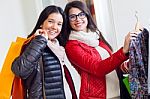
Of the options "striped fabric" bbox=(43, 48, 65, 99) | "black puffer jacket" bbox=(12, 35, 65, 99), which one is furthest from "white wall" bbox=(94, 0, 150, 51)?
"black puffer jacket" bbox=(12, 35, 65, 99)

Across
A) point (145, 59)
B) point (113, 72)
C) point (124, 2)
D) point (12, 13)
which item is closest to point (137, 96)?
point (145, 59)

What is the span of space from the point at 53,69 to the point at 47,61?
53 millimetres

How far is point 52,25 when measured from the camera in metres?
1.47

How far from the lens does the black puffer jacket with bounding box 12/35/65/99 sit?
1.24 m

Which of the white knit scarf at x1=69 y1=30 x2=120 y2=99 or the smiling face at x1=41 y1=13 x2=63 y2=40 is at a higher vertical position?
the smiling face at x1=41 y1=13 x2=63 y2=40

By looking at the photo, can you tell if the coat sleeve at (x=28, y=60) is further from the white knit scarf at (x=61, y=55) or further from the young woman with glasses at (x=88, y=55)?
the young woman with glasses at (x=88, y=55)

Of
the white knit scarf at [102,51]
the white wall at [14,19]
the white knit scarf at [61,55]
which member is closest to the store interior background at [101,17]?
the white wall at [14,19]

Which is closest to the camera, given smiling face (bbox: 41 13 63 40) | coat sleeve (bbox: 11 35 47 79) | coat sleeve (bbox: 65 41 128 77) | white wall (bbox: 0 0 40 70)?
coat sleeve (bbox: 11 35 47 79)

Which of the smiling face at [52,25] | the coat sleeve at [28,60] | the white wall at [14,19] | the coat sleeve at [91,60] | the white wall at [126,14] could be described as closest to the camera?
the coat sleeve at [28,60]

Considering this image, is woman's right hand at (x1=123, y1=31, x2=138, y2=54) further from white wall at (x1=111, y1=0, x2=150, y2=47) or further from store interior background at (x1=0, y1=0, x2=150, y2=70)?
white wall at (x1=111, y1=0, x2=150, y2=47)

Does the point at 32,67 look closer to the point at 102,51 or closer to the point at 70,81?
the point at 70,81

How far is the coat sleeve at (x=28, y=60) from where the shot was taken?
124cm

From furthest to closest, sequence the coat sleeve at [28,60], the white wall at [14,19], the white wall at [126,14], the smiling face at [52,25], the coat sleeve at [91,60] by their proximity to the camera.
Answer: the white wall at [14,19] → the white wall at [126,14] → the smiling face at [52,25] → the coat sleeve at [91,60] → the coat sleeve at [28,60]

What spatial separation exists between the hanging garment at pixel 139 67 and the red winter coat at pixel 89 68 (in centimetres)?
14
